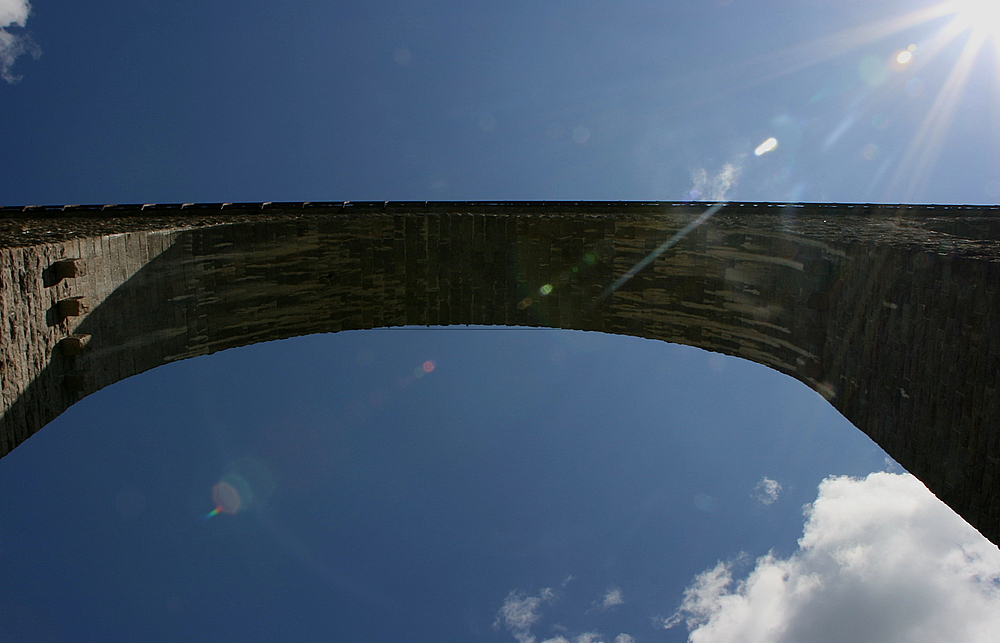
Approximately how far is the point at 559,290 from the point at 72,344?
23.6 ft

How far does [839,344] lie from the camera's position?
826 centimetres

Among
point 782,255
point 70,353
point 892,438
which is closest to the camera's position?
point 892,438

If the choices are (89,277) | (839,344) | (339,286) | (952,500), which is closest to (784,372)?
(839,344)

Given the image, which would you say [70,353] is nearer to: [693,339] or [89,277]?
[89,277]

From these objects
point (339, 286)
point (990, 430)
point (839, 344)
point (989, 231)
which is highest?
point (989, 231)

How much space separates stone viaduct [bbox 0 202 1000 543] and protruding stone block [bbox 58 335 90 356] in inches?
1.0

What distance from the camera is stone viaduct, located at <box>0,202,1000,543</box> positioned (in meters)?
6.27

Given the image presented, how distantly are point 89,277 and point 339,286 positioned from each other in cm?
356

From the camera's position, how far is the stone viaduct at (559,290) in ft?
20.6

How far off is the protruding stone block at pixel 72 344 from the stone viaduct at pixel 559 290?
0.03 metres

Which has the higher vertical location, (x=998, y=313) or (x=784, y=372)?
(x=784, y=372)

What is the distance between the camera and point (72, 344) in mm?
8172

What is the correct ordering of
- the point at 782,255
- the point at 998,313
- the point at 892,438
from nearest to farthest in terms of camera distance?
the point at 998,313 → the point at 892,438 → the point at 782,255

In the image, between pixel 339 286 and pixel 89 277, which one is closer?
pixel 89 277
